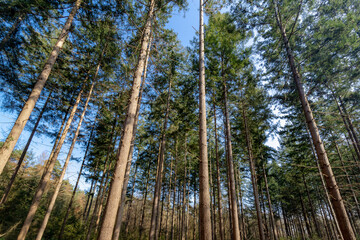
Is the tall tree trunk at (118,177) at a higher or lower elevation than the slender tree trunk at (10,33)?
lower

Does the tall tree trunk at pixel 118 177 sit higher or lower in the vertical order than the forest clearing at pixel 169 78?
lower

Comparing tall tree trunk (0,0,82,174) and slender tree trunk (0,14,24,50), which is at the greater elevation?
slender tree trunk (0,14,24,50)

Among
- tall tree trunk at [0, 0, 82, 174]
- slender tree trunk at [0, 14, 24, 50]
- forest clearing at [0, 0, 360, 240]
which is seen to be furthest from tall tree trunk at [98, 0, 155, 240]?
slender tree trunk at [0, 14, 24, 50]

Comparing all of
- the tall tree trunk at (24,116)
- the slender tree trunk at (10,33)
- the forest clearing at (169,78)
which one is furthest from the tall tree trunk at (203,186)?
the slender tree trunk at (10,33)

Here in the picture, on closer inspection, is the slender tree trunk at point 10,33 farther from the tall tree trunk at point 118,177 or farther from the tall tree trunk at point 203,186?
the tall tree trunk at point 203,186

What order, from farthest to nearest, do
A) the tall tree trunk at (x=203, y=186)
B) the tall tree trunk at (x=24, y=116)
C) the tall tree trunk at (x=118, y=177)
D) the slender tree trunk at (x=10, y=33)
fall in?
the slender tree trunk at (x=10, y=33)
the tall tree trunk at (x=24, y=116)
the tall tree trunk at (x=203, y=186)
the tall tree trunk at (x=118, y=177)

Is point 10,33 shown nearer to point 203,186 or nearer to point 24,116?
point 24,116

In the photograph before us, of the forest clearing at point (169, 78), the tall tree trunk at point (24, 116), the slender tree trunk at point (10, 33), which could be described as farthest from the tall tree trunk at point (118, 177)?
the slender tree trunk at point (10, 33)

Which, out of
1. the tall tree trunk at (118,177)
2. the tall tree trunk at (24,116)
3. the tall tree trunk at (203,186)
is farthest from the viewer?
the tall tree trunk at (24,116)

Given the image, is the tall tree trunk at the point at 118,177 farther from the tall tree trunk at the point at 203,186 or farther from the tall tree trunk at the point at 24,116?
the tall tree trunk at the point at 24,116

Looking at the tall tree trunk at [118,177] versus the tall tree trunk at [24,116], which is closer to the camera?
the tall tree trunk at [118,177]

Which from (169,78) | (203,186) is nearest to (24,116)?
(203,186)

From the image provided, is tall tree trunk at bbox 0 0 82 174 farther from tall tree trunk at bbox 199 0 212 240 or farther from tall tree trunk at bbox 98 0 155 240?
tall tree trunk at bbox 199 0 212 240

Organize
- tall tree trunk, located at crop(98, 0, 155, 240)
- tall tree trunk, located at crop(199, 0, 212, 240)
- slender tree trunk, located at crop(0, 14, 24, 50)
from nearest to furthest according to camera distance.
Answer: tall tree trunk, located at crop(98, 0, 155, 240), tall tree trunk, located at crop(199, 0, 212, 240), slender tree trunk, located at crop(0, 14, 24, 50)
